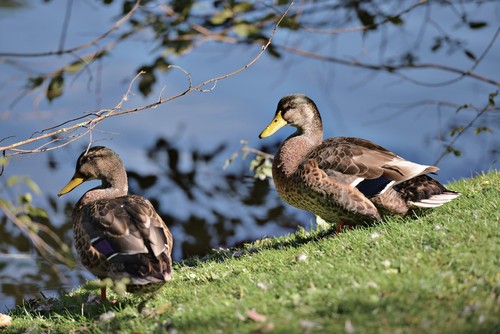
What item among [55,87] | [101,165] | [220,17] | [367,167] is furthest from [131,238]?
[220,17]

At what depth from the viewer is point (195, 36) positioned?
9.20 m

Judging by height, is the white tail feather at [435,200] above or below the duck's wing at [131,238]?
above

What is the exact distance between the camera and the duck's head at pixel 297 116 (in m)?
7.20

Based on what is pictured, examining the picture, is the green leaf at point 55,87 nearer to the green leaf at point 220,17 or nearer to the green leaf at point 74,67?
the green leaf at point 74,67

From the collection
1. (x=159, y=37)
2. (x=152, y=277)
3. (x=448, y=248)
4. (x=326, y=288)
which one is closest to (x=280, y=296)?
(x=326, y=288)

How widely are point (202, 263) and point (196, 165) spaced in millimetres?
4633

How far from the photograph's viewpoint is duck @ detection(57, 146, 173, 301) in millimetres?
5277

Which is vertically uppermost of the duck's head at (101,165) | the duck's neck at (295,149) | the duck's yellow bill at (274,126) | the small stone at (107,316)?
the duck's yellow bill at (274,126)

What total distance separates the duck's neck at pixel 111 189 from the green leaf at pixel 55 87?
1567 mm

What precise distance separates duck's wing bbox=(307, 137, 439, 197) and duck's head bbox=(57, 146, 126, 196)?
183 cm

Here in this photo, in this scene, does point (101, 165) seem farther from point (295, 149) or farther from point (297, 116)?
point (297, 116)

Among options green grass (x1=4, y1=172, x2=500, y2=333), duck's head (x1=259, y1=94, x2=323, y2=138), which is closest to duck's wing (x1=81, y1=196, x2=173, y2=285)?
green grass (x1=4, y1=172, x2=500, y2=333)

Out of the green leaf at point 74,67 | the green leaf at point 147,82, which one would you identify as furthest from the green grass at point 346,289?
the green leaf at point 147,82

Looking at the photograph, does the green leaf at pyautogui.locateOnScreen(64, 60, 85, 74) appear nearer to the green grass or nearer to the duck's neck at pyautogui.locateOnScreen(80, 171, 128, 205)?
the duck's neck at pyautogui.locateOnScreen(80, 171, 128, 205)
